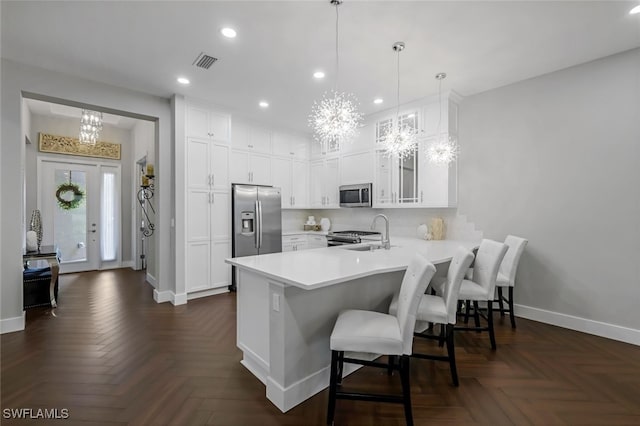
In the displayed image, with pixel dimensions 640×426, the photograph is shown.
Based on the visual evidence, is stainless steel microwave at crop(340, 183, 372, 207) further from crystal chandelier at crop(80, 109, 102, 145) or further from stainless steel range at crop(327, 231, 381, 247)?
crystal chandelier at crop(80, 109, 102, 145)

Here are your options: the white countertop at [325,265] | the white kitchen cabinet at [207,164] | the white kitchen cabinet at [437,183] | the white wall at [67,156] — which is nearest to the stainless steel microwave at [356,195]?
the white kitchen cabinet at [437,183]

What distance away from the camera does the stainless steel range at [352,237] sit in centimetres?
453

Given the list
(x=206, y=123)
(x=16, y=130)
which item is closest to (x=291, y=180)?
(x=206, y=123)

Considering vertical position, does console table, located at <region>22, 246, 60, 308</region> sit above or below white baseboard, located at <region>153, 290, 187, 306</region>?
above

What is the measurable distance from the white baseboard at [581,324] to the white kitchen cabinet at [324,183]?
10.5 ft

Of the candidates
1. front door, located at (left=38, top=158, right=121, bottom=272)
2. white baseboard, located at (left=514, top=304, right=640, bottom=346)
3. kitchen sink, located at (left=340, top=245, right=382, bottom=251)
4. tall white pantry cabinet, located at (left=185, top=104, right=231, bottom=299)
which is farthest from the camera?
front door, located at (left=38, top=158, right=121, bottom=272)

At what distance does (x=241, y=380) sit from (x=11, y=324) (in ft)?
9.40

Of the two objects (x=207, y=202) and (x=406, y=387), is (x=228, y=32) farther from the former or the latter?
(x=406, y=387)

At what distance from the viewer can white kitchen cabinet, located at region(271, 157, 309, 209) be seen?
208 inches

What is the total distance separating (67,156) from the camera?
5.84m

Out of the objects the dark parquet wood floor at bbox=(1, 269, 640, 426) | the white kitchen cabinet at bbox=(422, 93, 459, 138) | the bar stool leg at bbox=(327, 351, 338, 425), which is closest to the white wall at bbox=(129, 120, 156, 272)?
the dark parquet wood floor at bbox=(1, 269, 640, 426)

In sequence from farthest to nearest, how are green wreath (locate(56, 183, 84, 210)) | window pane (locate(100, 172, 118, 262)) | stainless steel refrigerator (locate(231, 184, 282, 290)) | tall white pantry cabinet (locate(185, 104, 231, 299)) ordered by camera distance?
window pane (locate(100, 172, 118, 262)), green wreath (locate(56, 183, 84, 210)), stainless steel refrigerator (locate(231, 184, 282, 290)), tall white pantry cabinet (locate(185, 104, 231, 299))

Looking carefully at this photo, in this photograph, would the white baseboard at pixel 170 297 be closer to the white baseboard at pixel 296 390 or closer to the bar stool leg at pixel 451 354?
the white baseboard at pixel 296 390

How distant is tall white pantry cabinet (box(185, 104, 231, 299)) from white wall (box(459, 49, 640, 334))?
148 inches
